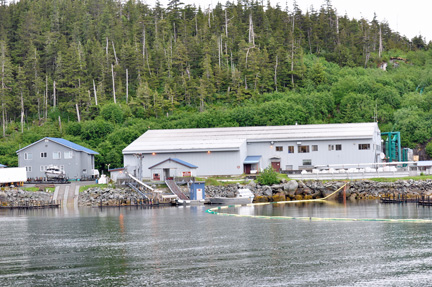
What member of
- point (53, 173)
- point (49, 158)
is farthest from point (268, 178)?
point (49, 158)

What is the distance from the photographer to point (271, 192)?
70.6 m

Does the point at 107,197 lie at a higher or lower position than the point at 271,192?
higher

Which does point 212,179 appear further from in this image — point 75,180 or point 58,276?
point 58,276

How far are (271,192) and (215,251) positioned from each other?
36.5 m

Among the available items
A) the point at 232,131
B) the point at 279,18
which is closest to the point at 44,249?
the point at 232,131

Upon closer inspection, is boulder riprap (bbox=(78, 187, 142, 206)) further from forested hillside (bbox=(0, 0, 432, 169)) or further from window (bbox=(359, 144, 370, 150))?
window (bbox=(359, 144, 370, 150))

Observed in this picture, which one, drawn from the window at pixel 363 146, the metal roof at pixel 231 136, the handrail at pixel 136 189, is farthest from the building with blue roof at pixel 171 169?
the window at pixel 363 146

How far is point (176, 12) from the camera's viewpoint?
13800 centimetres

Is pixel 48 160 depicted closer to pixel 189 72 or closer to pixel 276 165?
pixel 276 165

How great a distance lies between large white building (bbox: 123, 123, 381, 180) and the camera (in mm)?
76500

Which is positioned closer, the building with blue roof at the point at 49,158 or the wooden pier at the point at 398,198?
the wooden pier at the point at 398,198

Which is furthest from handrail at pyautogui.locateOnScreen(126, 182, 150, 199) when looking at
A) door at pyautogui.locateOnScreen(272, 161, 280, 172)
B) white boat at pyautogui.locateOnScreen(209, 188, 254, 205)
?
door at pyautogui.locateOnScreen(272, 161, 280, 172)

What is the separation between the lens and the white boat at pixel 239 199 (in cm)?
6731

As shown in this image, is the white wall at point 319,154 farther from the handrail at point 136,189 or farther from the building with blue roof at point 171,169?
the handrail at point 136,189
